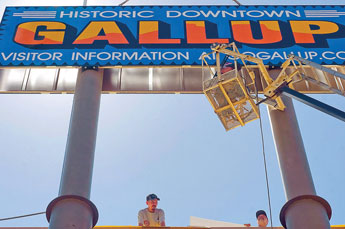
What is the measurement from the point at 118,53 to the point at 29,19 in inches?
160

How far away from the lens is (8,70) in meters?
18.8

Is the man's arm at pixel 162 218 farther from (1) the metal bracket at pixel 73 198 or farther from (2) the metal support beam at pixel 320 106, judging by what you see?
(2) the metal support beam at pixel 320 106

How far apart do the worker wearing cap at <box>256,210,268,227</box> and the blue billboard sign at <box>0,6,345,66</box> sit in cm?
509

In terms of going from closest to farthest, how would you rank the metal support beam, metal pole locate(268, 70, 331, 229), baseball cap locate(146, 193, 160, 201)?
1. the metal support beam
2. metal pole locate(268, 70, 331, 229)
3. baseball cap locate(146, 193, 160, 201)

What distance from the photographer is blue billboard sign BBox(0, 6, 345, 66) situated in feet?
57.5

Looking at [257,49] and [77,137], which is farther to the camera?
[257,49]

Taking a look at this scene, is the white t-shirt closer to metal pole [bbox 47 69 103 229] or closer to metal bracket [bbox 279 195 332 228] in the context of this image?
metal pole [bbox 47 69 103 229]

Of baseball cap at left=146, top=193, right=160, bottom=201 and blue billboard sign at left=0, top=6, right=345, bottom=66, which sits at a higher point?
blue billboard sign at left=0, top=6, right=345, bottom=66

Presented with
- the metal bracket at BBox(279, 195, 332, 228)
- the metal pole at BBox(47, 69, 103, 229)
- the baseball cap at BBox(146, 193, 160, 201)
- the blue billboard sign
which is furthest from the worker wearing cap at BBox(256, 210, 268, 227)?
the blue billboard sign

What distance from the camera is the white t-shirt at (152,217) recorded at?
45.9 feet

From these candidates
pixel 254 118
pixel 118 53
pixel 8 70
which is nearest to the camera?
pixel 254 118

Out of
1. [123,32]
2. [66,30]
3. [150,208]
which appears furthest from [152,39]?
[150,208]

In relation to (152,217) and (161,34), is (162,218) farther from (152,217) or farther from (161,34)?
(161,34)

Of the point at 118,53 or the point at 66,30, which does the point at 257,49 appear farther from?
the point at 66,30
